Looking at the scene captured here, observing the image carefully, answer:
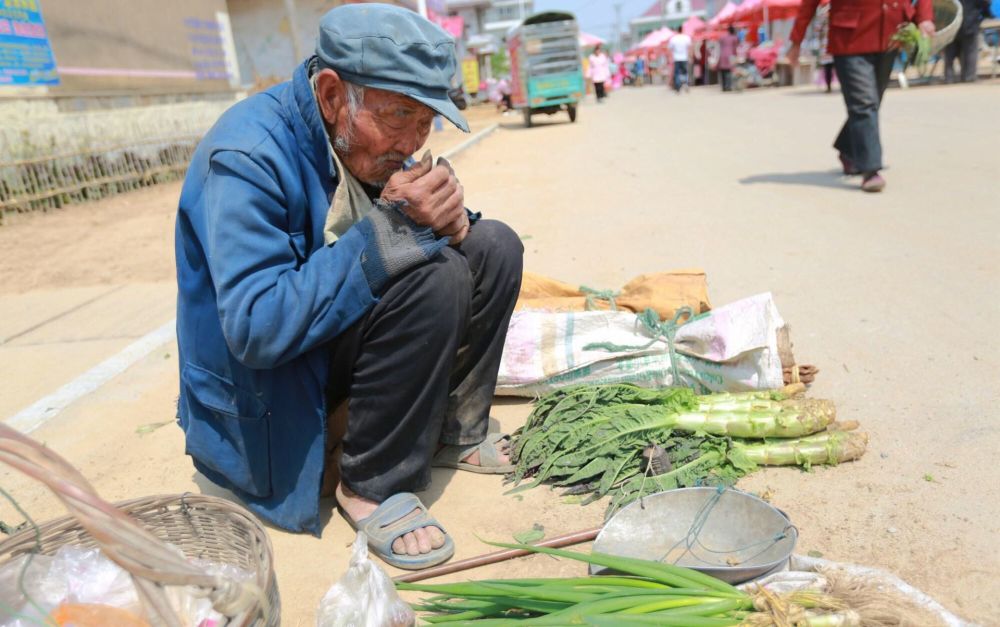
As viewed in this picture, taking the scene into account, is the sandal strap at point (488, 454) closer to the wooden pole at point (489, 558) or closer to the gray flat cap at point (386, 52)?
the wooden pole at point (489, 558)

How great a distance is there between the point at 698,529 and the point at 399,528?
A: 0.76 meters

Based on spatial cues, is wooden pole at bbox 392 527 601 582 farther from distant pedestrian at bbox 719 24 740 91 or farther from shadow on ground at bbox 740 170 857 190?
distant pedestrian at bbox 719 24 740 91

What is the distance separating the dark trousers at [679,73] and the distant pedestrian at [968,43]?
10870 millimetres

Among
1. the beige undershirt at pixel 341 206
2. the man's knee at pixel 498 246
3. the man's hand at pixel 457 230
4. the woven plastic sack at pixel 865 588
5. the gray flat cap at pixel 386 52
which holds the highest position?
the gray flat cap at pixel 386 52

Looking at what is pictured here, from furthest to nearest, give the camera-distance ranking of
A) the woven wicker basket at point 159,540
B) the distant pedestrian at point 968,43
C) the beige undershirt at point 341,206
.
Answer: the distant pedestrian at point 968,43
the beige undershirt at point 341,206
the woven wicker basket at point 159,540

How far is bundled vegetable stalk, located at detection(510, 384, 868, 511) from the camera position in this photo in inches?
85.4

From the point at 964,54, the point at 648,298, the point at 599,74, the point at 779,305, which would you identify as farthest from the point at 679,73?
the point at 648,298

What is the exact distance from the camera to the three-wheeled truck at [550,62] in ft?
51.4

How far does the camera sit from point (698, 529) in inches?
73.4

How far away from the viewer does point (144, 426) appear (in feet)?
9.40

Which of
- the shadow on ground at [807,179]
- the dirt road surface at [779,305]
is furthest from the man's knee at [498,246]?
the shadow on ground at [807,179]

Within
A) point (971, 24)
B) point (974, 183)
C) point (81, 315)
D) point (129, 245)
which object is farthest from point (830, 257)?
point (971, 24)

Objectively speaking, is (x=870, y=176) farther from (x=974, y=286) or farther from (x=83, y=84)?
(x=83, y=84)

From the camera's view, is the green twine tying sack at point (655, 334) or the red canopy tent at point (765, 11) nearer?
the green twine tying sack at point (655, 334)
